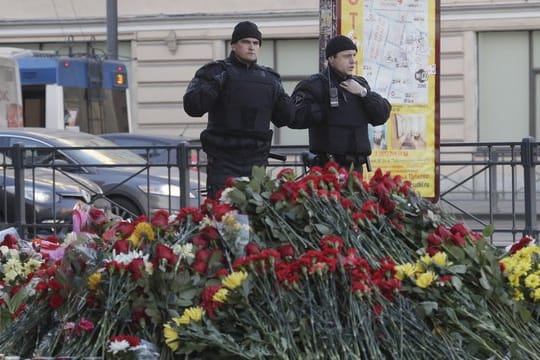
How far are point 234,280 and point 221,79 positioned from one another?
3.18m

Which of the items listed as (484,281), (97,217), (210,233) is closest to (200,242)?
(210,233)

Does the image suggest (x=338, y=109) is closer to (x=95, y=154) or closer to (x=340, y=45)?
(x=340, y=45)

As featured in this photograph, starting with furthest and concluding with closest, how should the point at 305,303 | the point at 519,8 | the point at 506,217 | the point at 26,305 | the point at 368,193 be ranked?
1. the point at 519,8
2. the point at 506,217
3. the point at 368,193
4. the point at 26,305
5. the point at 305,303

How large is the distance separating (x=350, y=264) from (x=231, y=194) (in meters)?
0.73

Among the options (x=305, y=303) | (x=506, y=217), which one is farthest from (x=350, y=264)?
(x=506, y=217)

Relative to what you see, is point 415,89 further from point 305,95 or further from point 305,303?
point 305,303

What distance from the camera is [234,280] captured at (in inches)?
197

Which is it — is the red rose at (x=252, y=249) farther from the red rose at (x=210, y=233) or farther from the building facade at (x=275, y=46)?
the building facade at (x=275, y=46)

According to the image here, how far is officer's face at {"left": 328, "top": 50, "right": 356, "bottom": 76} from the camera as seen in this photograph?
8.40 meters

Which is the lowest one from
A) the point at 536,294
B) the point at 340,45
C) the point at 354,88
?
the point at 536,294

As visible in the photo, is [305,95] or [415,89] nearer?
[305,95]

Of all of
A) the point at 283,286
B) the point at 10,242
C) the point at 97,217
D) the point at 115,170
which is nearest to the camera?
the point at 283,286

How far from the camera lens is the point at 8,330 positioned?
527 centimetres

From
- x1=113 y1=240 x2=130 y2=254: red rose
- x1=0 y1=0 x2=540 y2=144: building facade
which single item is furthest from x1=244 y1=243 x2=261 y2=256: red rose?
x1=0 y1=0 x2=540 y2=144: building facade
